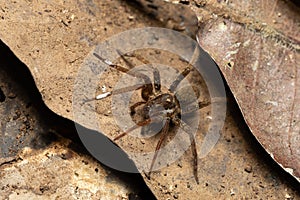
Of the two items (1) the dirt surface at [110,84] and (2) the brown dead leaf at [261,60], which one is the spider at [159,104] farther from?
(2) the brown dead leaf at [261,60]

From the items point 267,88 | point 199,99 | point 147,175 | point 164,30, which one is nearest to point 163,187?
point 147,175

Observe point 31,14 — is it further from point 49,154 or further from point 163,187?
point 163,187

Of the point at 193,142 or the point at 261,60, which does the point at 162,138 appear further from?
the point at 261,60

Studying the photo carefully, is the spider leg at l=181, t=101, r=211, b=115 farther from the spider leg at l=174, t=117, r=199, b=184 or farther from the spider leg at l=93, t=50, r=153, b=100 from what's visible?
the spider leg at l=93, t=50, r=153, b=100

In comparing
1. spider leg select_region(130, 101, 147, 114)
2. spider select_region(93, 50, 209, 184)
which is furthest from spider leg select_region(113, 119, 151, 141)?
spider leg select_region(130, 101, 147, 114)

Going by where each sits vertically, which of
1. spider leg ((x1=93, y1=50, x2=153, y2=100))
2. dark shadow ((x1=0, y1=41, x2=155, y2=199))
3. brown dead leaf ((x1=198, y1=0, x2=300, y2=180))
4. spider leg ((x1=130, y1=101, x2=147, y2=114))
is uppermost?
brown dead leaf ((x1=198, y1=0, x2=300, y2=180))

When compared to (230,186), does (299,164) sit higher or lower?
higher

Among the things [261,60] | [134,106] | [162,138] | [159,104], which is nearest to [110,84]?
[134,106]
